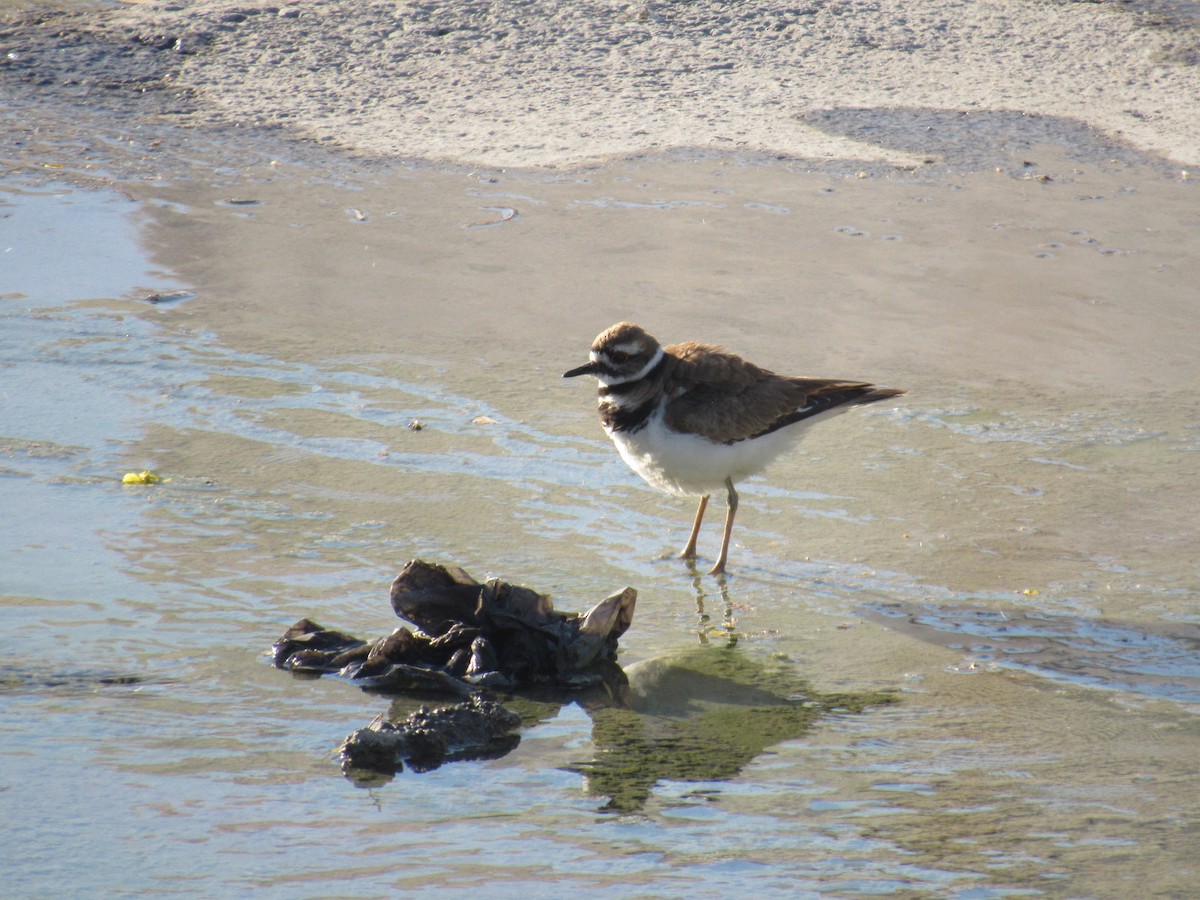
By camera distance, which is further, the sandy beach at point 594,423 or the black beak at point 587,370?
the black beak at point 587,370

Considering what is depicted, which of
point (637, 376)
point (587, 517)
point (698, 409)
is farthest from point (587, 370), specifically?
point (587, 517)

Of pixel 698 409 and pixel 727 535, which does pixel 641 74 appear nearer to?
pixel 698 409

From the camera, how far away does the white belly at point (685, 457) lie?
5957 millimetres

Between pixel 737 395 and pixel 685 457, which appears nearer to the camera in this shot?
pixel 685 457

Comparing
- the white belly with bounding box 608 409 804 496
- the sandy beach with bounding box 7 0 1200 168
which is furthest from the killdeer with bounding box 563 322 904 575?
the sandy beach with bounding box 7 0 1200 168

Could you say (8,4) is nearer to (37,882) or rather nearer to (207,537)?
(207,537)

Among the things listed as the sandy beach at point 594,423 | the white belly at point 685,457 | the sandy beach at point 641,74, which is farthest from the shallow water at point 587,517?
the sandy beach at point 641,74

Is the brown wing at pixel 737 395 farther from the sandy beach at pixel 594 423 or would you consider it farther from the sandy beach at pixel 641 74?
the sandy beach at pixel 641 74

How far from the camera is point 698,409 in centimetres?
615

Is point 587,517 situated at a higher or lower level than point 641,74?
lower

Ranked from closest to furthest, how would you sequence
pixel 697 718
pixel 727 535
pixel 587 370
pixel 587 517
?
pixel 697 718
pixel 727 535
pixel 587 517
pixel 587 370

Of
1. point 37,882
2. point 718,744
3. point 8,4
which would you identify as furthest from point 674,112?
point 37,882

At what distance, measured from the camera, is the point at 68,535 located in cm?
555

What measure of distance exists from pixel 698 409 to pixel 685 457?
31 centimetres
